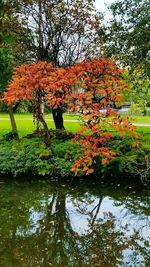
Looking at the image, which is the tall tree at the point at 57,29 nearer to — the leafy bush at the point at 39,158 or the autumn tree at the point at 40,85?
the autumn tree at the point at 40,85

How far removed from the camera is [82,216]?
31.6ft

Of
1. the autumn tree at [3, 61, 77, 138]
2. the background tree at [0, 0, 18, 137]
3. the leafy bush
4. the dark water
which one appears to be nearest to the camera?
the dark water

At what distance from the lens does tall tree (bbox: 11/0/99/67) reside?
16.9m

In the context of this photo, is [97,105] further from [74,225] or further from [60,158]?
[74,225]

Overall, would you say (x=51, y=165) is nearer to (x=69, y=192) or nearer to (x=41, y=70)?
(x=69, y=192)

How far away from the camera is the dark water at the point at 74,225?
7117mm

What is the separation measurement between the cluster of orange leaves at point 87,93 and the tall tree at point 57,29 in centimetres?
399

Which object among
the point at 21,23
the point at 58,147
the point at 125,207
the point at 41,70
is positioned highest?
the point at 21,23

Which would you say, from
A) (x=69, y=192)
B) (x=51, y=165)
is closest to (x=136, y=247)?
(x=69, y=192)

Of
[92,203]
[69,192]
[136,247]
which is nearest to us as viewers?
[136,247]

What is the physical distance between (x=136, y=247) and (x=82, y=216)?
7.41 ft

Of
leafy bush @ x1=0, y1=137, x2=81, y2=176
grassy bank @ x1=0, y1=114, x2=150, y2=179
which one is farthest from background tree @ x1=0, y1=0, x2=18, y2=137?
leafy bush @ x1=0, y1=137, x2=81, y2=176

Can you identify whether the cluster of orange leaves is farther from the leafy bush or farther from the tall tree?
the tall tree

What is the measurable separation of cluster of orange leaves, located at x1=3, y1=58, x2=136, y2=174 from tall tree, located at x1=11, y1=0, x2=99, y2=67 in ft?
13.1
